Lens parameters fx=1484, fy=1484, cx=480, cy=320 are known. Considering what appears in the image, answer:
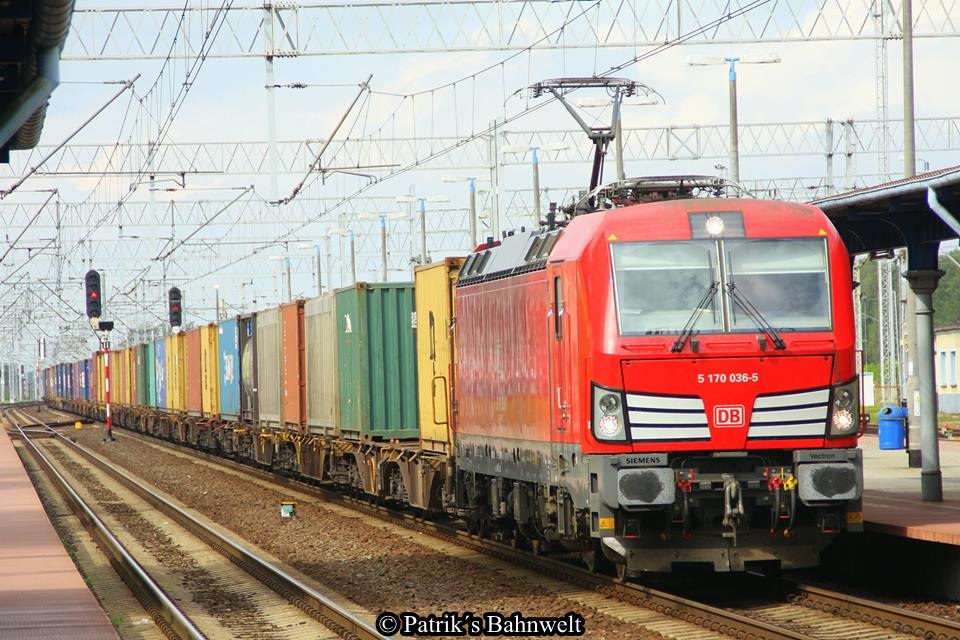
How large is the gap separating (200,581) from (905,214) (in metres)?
8.86

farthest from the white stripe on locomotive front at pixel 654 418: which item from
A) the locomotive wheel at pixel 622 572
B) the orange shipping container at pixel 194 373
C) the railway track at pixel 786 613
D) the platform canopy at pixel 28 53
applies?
the orange shipping container at pixel 194 373

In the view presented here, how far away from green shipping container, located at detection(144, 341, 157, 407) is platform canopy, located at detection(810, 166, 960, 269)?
39.0 meters

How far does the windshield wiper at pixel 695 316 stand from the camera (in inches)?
487

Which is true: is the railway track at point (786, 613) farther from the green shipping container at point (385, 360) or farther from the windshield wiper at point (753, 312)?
the green shipping container at point (385, 360)

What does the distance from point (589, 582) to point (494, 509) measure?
2352 millimetres

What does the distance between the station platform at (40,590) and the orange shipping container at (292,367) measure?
19.8 feet

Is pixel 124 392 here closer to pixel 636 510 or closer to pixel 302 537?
pixel 302 537

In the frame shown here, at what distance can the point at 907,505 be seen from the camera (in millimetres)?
15773

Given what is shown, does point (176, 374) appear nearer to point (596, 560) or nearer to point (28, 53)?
point (596, 560)

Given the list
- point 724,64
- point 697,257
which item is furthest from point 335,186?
point 697,257

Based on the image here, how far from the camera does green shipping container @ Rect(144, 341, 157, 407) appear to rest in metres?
53.8

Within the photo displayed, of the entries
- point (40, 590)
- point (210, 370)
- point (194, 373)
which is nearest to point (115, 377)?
point (194, 373)

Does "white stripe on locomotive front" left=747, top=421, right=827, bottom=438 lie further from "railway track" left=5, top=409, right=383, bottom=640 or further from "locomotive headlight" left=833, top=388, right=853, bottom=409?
"railway track" left=5, top=409, right=383, bottom=640

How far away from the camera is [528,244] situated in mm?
14656
